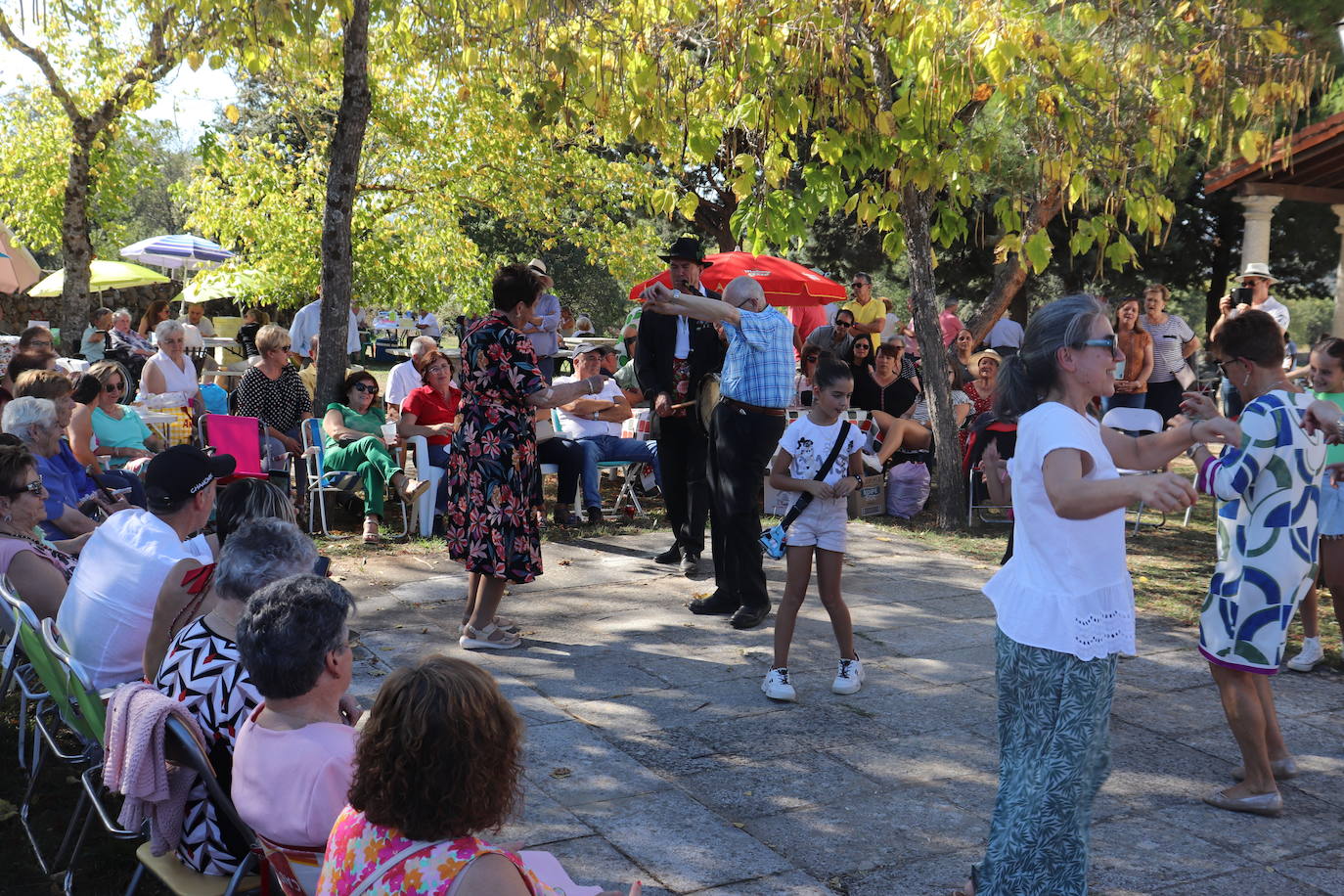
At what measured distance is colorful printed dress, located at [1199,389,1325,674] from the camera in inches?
160

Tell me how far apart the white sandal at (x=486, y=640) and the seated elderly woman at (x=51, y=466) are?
5.97 ft

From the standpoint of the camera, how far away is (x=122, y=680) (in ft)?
11.9

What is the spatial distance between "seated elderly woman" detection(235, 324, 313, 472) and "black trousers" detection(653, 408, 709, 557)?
308 centimetres

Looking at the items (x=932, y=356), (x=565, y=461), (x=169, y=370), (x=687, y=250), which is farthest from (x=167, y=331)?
(x=932, y=356)

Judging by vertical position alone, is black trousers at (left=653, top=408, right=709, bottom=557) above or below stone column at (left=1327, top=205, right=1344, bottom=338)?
below

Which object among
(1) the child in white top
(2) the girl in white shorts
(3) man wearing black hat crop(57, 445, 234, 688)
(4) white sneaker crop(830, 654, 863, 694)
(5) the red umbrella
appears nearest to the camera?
(3) man wearing black hat crop(57, 445, 234, 688)

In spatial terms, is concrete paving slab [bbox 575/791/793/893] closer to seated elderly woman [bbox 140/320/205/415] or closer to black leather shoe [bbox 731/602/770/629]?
black leather shoe [bbox 731/602/770/629]

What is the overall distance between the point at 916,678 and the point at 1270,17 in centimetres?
626

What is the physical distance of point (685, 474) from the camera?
7.54m

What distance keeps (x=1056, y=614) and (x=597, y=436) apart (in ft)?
22.0

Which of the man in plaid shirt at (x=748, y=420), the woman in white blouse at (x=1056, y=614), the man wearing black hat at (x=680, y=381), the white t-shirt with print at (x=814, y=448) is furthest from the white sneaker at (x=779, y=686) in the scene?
the man wearing black hat at (x=680, y=381)

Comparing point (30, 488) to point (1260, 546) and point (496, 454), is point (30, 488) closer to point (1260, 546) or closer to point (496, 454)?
point (496, 454)

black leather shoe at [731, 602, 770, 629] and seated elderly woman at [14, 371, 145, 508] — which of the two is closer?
seated elderly woman at [14, 371, 145, 508]

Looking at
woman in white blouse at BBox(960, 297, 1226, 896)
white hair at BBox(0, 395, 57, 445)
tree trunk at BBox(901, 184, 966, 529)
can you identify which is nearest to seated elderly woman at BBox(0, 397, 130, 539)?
white hair at BBox(0, 395, 57, 445)
